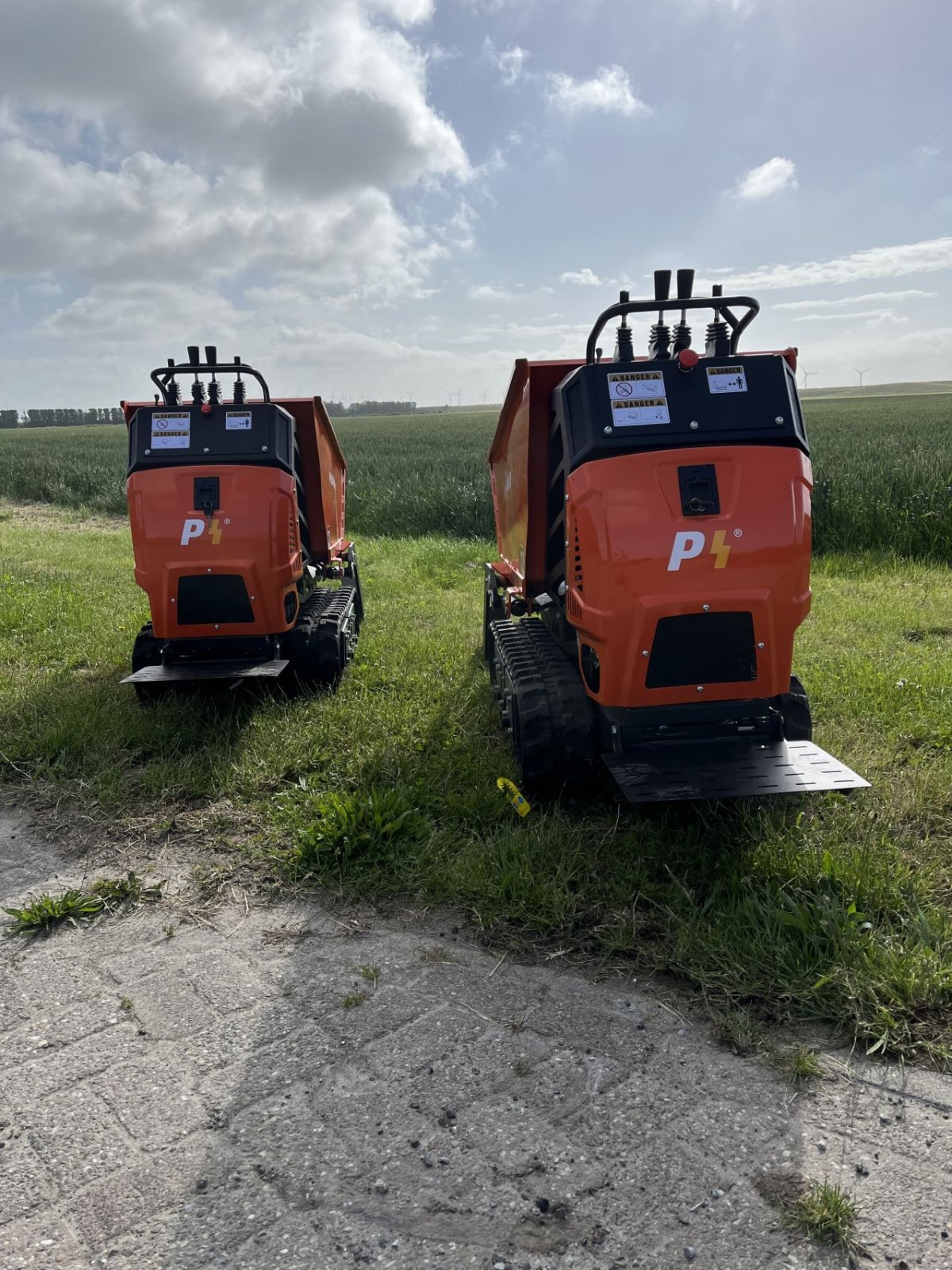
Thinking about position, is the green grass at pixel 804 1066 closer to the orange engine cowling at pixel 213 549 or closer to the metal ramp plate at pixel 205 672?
the metal ramp plate at pixel 205 672

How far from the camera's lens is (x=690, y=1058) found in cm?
232

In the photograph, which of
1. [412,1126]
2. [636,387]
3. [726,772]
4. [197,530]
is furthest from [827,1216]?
[197,530]

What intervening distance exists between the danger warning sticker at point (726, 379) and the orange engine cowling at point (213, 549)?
266cm

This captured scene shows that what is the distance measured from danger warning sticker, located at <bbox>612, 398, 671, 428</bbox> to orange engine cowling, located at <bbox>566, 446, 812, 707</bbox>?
142 mm

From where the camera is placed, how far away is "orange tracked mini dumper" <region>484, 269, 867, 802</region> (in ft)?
10.4

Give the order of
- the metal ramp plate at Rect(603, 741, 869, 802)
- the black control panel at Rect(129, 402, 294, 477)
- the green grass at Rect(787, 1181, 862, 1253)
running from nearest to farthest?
the green grass at Rect(787, 1181, 862, 1253) < the metal ramp plate at Rect(603, 741, 869, 802) < the black control panel at Rect(129, 402, 294, 477)

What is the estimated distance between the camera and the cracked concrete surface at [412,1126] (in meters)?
1.81

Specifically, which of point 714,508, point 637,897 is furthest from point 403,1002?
point 714,508

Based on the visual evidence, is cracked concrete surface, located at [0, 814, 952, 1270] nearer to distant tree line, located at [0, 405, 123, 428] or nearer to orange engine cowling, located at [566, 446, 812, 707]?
orange engine cowling, located at [566, 446, 812, 707]

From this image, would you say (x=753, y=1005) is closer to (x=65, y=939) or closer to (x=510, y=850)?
(x=510, y=850)

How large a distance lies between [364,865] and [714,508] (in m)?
2.00

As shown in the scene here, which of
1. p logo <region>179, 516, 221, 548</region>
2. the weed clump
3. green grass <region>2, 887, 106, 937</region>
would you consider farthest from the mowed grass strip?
p logo <region>179, 516, 221, 548</region>

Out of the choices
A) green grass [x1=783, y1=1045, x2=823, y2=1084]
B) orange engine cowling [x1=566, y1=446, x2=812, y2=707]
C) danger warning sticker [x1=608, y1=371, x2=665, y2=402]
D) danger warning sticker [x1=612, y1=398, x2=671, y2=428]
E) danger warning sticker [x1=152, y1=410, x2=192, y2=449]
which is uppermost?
danger warning sticker [x1=152, y1=410, x2=192, y2=449]

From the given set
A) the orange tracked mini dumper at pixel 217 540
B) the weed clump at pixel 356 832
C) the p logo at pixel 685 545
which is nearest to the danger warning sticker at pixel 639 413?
the p logo at pixel 685 545
